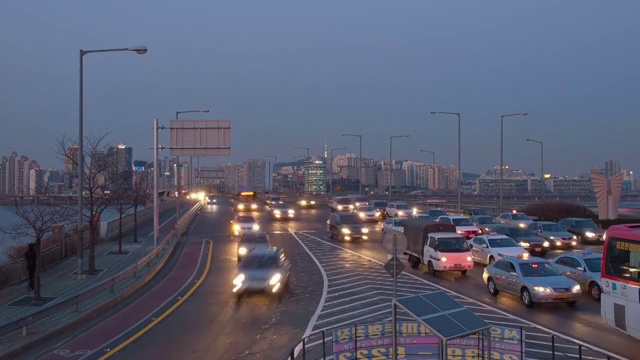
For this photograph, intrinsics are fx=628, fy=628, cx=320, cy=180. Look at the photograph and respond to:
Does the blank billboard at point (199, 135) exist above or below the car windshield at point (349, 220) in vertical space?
above

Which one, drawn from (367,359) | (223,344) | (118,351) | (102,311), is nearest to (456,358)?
(367,359)

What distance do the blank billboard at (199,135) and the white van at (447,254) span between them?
1675 cm

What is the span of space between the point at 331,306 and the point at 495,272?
18.6ft

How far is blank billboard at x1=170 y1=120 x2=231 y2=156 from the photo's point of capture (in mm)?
37719

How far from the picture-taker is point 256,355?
12.4 m

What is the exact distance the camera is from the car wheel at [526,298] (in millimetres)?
17797

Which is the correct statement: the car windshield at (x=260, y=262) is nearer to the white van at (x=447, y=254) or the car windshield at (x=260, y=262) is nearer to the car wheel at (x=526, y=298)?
the white van at (x=447, y=254)

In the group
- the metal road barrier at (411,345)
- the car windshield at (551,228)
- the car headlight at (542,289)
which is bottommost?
the car headlight at (542,289)

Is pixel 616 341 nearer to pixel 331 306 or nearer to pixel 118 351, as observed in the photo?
pixel 331 306

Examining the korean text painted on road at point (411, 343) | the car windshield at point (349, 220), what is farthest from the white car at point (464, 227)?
the korean text painted on road at point (411, 343)

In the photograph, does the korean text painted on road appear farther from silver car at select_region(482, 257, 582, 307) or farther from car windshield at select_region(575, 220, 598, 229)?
car windshield at select_region(575, 220, 598, 229)

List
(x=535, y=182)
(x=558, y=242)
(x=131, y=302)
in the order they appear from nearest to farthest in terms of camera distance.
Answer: (x=131, y=302) < (x=558, y=242) < (x=535, y=182)

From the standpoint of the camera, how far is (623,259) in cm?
1315

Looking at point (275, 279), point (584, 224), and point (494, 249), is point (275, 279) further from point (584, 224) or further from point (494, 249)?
point (584, 224)
